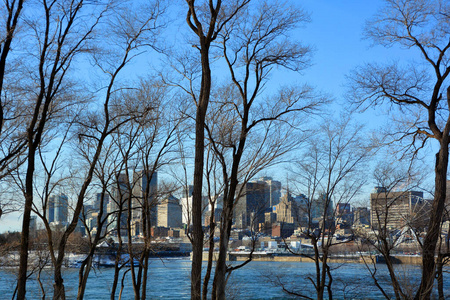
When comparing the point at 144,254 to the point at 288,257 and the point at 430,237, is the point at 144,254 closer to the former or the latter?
the point at 430,237

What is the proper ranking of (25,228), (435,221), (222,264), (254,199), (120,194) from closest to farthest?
1. (435,221)
2. (25,228)
3. (222,264)
4. (120,194)
5. (254,199)

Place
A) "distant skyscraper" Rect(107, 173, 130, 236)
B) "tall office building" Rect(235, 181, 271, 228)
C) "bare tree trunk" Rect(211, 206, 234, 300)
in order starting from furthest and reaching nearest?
"distant skyscraper" Rect(107, 173, 130, 236) < "tall office building" Rect(235, 181, 271, 228) < "bare tree trunk" Rect(211, 206, 234, 300)

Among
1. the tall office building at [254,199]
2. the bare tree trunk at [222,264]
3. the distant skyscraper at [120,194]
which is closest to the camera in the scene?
the bare tree trunk at [222,264]

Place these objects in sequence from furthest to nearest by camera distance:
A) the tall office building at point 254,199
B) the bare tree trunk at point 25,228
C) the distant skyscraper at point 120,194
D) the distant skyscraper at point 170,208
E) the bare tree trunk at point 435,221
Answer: the distant skyscraper at point 170,208 → the distant skyscraper at point 120,194 → the tall office building at point 254,199 → the bare tree trunk at point 25,228 → the bare tree trunk at point 435,221

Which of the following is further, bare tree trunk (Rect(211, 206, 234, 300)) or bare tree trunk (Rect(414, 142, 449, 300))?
bare tree trunk (Rect(211, 206, 234, 300))

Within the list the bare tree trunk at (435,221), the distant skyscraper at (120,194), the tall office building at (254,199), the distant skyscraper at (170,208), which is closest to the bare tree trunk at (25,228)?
the distant skyscraper at (120,194)

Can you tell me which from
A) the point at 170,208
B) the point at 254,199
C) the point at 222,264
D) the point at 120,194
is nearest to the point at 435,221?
the point at 222,264

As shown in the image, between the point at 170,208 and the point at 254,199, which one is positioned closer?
the point at 254,199

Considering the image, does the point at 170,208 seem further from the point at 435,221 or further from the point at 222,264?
the point at 435,221

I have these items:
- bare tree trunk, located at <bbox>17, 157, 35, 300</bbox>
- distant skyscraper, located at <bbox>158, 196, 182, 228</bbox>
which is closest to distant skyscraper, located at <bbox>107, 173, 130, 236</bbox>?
distant skyscraper, located at <bbox>158, 196, 182, 228</bbox>

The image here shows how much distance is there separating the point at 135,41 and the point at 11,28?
3.55 meters

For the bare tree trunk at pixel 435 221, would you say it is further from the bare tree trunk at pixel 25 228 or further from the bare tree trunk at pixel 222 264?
the bare tree trunk at pixel 25 228

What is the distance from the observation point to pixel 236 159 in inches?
447

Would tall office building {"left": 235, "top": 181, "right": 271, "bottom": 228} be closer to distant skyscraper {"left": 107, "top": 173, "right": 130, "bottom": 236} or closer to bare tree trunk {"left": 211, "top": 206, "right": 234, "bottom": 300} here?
bare tree trunk {"left": 211, "top": 206, "right": 234, "bottom": 300}
